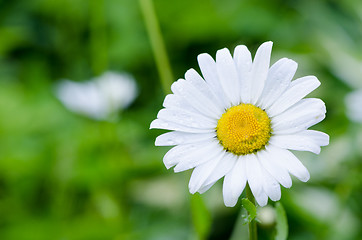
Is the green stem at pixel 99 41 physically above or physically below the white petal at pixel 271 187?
above

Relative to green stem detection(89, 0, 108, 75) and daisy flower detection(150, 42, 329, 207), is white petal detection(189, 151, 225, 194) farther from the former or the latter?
green stem detection(89, 0, 108, 75)

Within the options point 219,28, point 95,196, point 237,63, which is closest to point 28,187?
point 95,196

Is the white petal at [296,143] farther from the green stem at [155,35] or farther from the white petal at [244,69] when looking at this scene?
the green stem at [155,35]

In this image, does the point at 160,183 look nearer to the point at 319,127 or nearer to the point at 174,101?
the point at 319,127

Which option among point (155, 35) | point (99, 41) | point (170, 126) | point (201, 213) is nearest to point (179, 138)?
point (170, 126)

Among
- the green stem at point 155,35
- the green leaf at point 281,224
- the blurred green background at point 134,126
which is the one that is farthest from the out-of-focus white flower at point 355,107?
the green leaf at point 281,224
